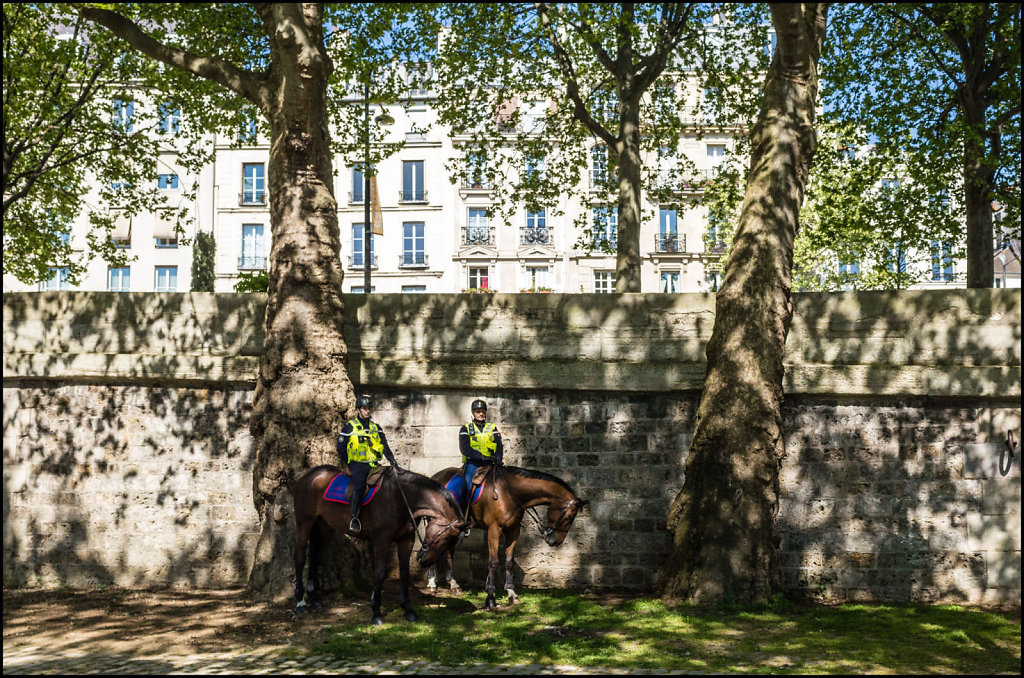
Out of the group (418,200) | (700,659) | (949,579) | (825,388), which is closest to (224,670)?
(700,659)

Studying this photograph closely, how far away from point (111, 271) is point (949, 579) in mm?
43447

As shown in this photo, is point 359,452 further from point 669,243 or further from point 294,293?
point 669,243

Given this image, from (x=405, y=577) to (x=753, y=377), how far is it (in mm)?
4432

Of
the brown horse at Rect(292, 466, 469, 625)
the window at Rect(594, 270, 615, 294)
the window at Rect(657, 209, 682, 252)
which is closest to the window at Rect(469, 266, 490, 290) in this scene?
the window at Rect(594, 270, 615, 294)

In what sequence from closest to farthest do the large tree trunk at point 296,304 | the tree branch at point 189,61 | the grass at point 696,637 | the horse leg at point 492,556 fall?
1. the grass at point 696,637
2. the horse leg at point 492,556
3. the large tree trunk at point 296,304
4. the tree branch at point 189,61

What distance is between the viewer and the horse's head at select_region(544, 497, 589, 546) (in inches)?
397

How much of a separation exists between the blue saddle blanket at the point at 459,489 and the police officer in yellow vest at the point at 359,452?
106 cm

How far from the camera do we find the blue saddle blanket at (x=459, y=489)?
1028 cm

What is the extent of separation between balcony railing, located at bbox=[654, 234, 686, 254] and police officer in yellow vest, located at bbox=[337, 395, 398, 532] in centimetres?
3580

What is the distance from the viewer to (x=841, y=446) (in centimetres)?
1102

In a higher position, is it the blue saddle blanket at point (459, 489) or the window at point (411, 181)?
the window at point (411, 181)

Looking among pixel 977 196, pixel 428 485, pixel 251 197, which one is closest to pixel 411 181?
pixel 251 197

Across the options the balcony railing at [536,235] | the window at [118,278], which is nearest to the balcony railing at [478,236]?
the balcony railing at [536,235]

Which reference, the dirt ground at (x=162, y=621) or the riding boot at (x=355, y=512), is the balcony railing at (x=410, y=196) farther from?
the riding boot at (x=355, y=512)
